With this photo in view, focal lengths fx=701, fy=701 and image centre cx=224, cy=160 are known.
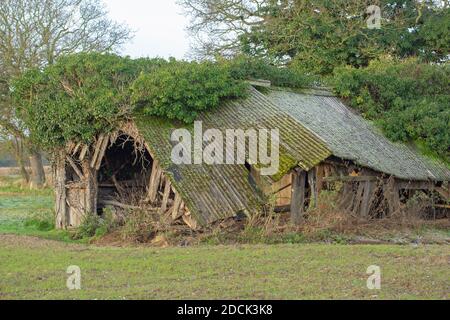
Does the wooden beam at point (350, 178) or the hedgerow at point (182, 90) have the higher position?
the hedgerow at point (182, 90)

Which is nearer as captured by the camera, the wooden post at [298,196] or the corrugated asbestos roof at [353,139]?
the wooden post at [298,196]

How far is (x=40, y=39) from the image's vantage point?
130 feet

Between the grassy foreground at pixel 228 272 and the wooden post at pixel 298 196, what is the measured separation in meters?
3.24

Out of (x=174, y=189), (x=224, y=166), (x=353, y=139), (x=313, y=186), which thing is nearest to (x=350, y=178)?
(x=313, y=186)

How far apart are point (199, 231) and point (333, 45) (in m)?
19.3

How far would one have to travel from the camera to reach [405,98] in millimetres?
28172

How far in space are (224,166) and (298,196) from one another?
228 cm

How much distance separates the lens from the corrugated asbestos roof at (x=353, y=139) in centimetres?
2203

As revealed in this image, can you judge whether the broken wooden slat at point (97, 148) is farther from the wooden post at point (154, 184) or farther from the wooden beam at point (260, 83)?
the wooden beam at point (260, 83)

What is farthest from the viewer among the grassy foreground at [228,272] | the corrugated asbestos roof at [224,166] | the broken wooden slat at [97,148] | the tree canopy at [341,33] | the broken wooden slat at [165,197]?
the tree canopy at [341,33]

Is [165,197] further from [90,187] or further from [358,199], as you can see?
[358,199]

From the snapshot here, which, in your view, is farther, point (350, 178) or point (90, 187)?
point (90, 187)


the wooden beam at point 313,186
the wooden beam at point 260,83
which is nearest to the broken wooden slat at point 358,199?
the wooden beam at point 313,186

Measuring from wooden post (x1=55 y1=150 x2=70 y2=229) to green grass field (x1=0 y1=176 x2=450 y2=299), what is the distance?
17.2 feet
